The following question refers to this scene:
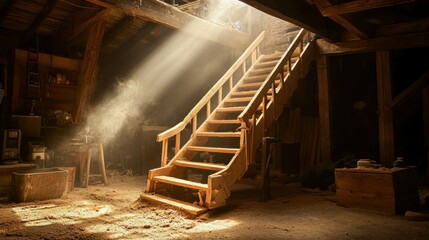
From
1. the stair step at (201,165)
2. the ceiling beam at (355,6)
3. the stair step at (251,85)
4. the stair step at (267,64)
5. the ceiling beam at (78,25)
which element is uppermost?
the ceiling beam at (78,25)

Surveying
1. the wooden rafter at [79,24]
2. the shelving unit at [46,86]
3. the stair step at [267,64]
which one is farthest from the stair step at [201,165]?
the shelving unit at [46,86]

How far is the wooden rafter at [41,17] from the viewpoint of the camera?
7129 millimetres

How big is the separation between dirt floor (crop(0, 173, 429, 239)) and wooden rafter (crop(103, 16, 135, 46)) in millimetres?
4778

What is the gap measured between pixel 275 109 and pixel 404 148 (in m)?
Result: 4.22

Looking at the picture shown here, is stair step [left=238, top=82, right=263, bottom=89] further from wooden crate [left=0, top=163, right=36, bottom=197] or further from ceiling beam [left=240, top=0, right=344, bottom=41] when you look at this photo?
wooden crate [left=0, top=163, right=36, bottom=197]

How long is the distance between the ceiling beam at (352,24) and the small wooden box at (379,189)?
283cm

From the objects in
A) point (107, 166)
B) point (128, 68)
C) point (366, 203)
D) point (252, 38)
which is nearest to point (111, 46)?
point (128, 68)

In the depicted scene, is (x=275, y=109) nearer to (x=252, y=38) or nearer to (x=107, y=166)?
(x=252, y=38)

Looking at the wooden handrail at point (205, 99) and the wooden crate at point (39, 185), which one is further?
the wooden handrail at point (205, 99)

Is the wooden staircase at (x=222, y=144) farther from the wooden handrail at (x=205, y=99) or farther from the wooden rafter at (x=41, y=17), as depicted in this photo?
the wooden rafter at (x=41, y=17)

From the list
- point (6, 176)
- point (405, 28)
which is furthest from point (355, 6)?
point (6, 176)

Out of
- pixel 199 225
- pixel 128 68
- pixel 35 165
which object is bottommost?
pixel 199 225

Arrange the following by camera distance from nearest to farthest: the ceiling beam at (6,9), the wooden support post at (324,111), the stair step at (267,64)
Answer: the ceiling beam at (6,9), the wooden support post at (324,111), the stair step at (267,64)

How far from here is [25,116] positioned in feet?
24.7
